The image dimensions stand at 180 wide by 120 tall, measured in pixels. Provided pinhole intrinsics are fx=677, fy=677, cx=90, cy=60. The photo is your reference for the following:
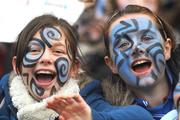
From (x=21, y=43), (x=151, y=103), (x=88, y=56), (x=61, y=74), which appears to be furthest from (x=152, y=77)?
(x=88, y=56)

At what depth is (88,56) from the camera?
6.21 metres

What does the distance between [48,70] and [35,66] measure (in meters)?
0.08

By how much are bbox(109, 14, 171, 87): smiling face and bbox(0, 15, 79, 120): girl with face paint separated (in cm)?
23

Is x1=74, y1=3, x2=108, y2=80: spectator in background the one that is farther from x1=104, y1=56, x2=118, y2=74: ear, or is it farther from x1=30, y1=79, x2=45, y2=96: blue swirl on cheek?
x1=30, y1=79, x2=45, y2=96: blue swirl on cheek

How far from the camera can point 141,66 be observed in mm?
3436

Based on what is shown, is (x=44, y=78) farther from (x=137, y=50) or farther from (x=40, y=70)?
(x=137, y=50)

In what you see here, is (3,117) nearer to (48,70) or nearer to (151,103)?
(48,70)

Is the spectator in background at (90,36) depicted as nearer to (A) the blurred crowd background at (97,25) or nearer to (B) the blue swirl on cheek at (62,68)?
(A) the blurred crowd background at (97,25)

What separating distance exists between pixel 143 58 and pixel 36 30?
57cm

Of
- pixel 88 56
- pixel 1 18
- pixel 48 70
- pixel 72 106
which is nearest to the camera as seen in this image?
pixel 72 106

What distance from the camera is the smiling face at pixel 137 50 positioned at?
11.2 ft

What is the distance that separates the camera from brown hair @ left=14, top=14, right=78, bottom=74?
3.49 m

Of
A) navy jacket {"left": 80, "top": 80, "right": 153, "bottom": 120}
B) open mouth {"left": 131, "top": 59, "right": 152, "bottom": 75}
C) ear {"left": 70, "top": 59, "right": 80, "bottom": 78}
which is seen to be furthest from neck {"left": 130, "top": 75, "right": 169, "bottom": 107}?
ear {"left": 70, "top": 59, "right": 80, "bottom": 78}

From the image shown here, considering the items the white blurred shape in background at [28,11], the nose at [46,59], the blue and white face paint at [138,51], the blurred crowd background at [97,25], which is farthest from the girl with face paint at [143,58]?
the blurred crowd background at [97,25]
